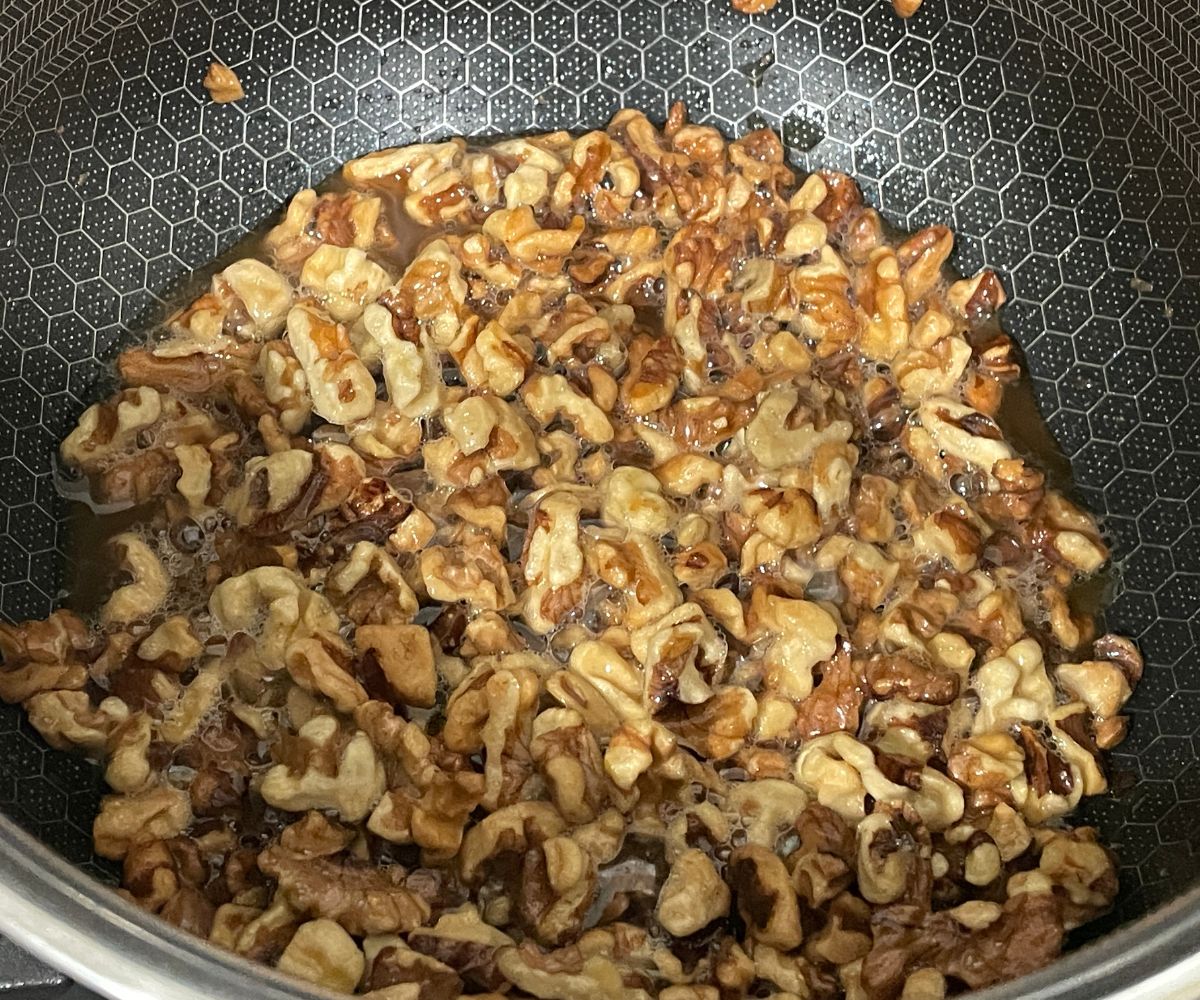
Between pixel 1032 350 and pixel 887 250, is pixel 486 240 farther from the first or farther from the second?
pixel 1032 350

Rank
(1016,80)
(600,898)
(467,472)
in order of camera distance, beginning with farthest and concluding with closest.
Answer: (1016,80), (467,472), (600,898)

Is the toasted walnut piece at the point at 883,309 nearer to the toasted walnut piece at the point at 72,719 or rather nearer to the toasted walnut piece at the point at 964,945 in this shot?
the toasted walnut piece at the point at 964,945

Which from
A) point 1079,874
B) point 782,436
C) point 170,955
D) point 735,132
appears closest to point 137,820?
point 170,955

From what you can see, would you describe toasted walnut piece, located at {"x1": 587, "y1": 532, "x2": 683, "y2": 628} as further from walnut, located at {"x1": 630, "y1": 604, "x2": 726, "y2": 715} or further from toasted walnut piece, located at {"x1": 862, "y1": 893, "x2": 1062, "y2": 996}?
toasted walnut piece, located at {"x1": 862, "y1": 893, "x2": 1062, "y2": 996}

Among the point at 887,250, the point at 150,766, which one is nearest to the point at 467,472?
the point at 150,766

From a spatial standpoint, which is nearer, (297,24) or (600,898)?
(600,898)

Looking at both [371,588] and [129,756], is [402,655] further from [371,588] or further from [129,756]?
[129,756]
